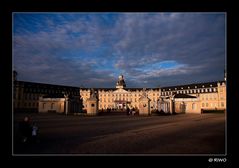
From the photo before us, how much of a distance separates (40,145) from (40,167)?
2.81ft

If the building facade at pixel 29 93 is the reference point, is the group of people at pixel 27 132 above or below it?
below

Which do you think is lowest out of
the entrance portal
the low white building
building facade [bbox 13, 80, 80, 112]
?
the entrance portal

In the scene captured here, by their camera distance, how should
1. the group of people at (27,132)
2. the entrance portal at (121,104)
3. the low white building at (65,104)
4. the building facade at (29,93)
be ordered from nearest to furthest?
the group of people at (27,132)
the building facade at (29,93)
the low white building at (65,104)
the entrance portal at (121,104)

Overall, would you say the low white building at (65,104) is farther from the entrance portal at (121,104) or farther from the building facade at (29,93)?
the entrance portal at (121,104)

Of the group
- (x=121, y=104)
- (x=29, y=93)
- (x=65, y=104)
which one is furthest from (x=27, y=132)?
(x=121, y=104)

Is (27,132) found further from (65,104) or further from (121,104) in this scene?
(121,104)

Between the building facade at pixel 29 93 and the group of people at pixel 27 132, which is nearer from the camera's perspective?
the group of people at pixel 27 132

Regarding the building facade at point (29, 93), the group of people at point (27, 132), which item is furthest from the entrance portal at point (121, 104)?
the group of people at point (27, 132)

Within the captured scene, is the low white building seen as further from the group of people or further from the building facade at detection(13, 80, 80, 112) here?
the group of people

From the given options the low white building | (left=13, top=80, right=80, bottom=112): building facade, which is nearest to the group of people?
(left=13, top=80, right=80, bottom=112): building facade

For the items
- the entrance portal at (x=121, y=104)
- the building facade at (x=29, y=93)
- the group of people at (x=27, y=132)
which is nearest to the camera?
the group of people at (x=27, y=132)

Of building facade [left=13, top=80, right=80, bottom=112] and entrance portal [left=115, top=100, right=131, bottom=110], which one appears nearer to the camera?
building facade [left=13, top=80, right=80, bottom=112]
